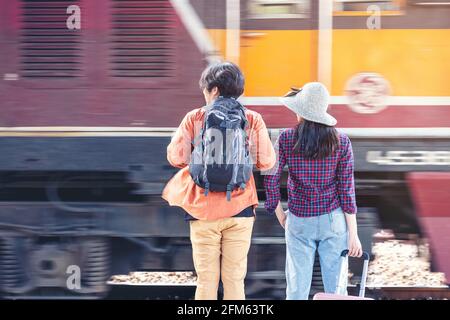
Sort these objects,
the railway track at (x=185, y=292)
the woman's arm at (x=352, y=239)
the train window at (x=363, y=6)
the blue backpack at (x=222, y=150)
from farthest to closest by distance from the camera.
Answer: the railway track at (x=185, y=292), the train window at (x=363, y=6), the woman's arm at (x=352, y=239), the blue backpack at (x=222, y=150)

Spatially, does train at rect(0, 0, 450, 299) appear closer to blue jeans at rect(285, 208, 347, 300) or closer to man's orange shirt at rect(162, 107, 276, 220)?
man's orange shirt at rect(162, 107, 276, 220)

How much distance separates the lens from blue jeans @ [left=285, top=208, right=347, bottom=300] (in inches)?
146

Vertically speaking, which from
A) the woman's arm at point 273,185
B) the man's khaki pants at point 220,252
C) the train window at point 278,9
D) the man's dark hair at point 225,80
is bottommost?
the man's khaki pants at point 220,252

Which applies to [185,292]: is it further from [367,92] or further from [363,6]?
[363,6]

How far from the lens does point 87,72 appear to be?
4.75 metres

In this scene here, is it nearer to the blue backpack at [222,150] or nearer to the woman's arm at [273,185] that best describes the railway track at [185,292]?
the woman's arm at [273,185]

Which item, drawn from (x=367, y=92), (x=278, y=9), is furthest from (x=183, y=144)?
(x=367, y=92)

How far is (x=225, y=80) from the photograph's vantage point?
370 cm

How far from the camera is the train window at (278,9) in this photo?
15.1 feet

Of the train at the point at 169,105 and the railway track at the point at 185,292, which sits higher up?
the train at the point at 169,105

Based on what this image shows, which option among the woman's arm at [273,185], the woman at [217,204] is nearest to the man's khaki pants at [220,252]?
the woman at [217,204]

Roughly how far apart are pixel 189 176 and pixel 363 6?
5.65 feet

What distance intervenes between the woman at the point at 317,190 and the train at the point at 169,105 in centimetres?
92

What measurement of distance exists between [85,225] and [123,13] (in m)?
1.47
